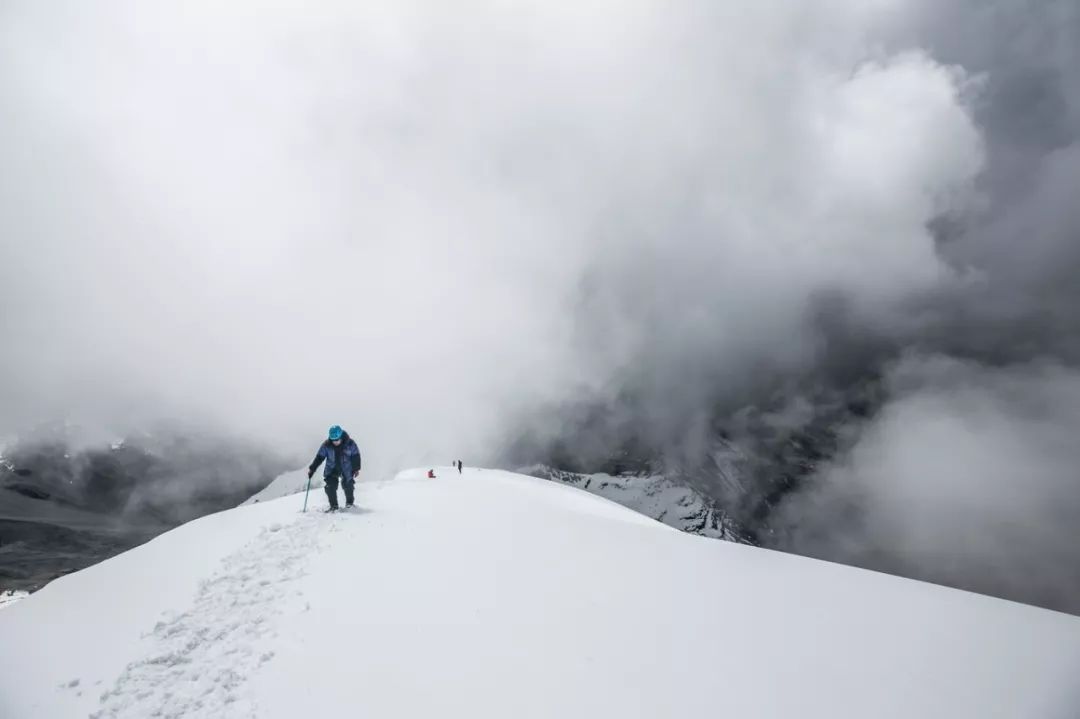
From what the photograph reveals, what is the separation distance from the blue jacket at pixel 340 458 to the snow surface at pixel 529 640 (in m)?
4.78

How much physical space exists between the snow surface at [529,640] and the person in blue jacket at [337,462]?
4.59 meters

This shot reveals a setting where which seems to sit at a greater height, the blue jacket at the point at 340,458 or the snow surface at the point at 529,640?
the blue jacket at the point at 340,458

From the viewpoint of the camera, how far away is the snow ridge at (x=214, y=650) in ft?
22.3

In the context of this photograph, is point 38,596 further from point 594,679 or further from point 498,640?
point 594,679

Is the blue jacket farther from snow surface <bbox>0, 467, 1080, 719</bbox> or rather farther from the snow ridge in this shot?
the snow ridge

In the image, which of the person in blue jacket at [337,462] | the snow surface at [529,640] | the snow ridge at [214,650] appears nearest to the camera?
the snow surface at [529,640]

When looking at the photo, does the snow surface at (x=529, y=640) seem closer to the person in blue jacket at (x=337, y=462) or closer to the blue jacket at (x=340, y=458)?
the person in blue jacket at (x=337, y=462)

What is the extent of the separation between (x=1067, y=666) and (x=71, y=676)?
13.4 meters

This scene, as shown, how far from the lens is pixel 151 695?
7102 mm

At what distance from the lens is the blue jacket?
54.9ft

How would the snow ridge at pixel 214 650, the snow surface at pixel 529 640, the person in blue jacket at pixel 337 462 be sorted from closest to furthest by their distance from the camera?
the snow surface at pixel 529 640 < the snow ridge at pixel 214 650 < the person in blue jacket at pixel 337 462

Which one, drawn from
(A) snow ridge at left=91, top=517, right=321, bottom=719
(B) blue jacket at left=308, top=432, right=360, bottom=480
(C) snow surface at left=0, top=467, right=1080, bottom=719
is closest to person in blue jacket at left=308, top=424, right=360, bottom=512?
(B) blue jacket at left=308, top=432, right=360, bottom=480

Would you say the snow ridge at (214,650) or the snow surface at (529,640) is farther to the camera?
the snow ridge at (214,650)

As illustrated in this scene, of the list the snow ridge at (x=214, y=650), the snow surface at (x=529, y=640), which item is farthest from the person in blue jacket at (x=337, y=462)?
the snow ridge at (x=214, y=650)
